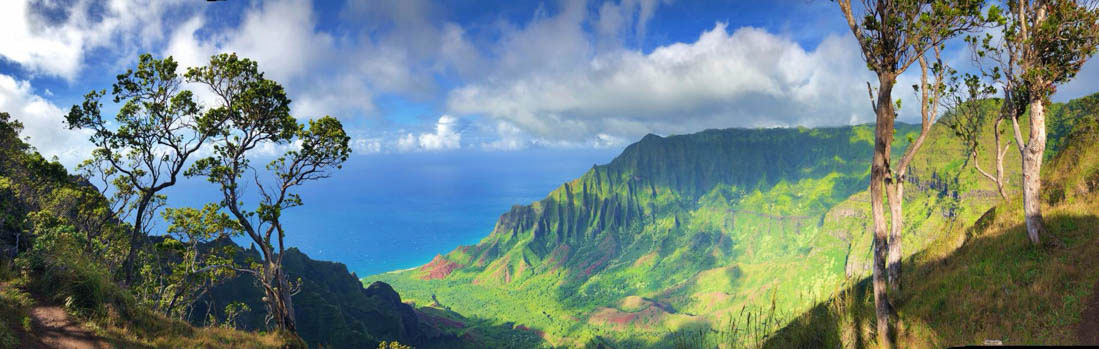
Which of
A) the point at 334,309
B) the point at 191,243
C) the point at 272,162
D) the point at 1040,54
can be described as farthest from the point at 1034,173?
the point at 334,309

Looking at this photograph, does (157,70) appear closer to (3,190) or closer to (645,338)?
(3,190)

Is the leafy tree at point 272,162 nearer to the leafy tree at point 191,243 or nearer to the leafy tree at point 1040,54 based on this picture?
the leafy tree at point 191,243

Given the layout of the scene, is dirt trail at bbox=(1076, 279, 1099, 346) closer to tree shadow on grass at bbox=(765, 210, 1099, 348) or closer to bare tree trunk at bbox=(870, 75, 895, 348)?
tree shadow on grass at bbox=(765, 210, 1099, 348)

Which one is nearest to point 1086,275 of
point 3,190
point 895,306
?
point 895,306

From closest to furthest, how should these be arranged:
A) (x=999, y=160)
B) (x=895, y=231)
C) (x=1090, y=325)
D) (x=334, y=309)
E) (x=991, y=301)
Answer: (x=1090, y=325), (x=991, y=301), (x=895, y=231), (x=999, y=160), (x=334, y=309)

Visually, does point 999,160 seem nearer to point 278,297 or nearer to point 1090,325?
point 1090,325

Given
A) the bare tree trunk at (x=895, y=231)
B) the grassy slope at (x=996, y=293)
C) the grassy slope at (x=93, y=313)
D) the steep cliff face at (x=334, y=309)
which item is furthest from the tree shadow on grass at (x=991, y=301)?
the steep cliff face at (x=334, y=309)
